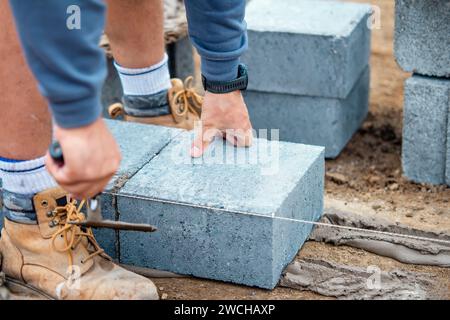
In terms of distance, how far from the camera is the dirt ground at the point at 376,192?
2.67 m

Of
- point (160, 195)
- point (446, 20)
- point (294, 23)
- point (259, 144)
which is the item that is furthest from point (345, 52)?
point (160, 195)

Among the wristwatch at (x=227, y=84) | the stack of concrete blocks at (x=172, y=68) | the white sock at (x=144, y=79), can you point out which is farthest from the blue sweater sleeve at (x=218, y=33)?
the stack of concrete blocks at (x=172, y=68)

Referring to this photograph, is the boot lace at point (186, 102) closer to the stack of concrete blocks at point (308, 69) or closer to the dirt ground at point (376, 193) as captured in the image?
the stack of concrete blocks at point (308, 69)

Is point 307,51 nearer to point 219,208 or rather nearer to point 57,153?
point 219,208

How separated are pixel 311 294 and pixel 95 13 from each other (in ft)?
3.48

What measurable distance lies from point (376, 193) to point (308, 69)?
0.56m

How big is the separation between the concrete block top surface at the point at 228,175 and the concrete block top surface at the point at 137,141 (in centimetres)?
4

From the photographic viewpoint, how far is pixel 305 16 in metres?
3.68

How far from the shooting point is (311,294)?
8.69 ft

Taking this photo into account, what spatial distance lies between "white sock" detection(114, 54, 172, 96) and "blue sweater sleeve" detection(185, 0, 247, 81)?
38 cm

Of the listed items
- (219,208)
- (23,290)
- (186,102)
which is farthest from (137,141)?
(23,290)

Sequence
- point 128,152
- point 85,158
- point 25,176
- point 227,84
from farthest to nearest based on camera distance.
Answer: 1. point 128,152
2. point 227,84
3. point 25,176
4. point 85,158

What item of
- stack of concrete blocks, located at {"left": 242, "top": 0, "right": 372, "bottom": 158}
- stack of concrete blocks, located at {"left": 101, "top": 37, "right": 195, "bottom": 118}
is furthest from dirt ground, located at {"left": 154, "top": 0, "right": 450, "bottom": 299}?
stack of concrete blocks, located at {"left": 101, "top": 37, "right": 195, "bottom": 118}

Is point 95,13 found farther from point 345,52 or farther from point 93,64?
point 345,52
